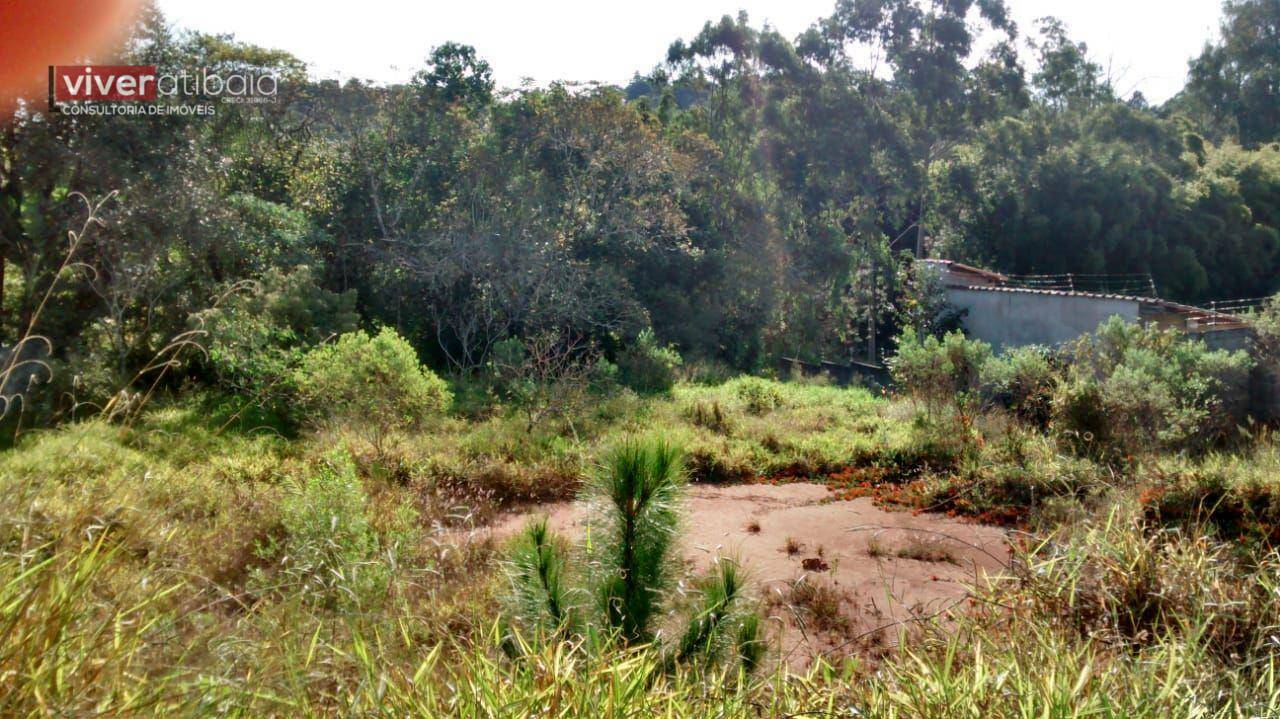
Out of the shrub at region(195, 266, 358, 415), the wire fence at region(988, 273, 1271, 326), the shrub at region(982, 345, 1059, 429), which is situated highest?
the wire fence at region(988, 273, 1271, 326)

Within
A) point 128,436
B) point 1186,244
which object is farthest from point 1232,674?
point 1186,244

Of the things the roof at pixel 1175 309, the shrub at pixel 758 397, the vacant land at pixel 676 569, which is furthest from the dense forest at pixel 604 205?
the roof at pixel 1175 309

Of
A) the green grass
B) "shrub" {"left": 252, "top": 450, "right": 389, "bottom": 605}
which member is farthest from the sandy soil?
"shrub" {"left": 252, "top": 450, "right": 389, "bottom": 605}

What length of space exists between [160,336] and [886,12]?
21342 millimetres

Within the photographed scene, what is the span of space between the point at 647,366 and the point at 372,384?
236 inches

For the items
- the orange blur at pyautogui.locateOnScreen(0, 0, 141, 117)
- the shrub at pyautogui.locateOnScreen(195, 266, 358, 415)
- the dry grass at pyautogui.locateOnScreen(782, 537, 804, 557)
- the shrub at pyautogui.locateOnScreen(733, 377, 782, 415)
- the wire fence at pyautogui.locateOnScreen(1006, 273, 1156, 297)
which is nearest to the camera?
the dry grass at pyautogui.locateOnScreen(782, 537, 804, 557)

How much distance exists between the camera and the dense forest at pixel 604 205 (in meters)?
10.0

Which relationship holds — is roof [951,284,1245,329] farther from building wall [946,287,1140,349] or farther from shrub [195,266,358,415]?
shrub [195,266,358,415]

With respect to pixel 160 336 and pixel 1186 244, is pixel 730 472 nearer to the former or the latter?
pixel 160 336

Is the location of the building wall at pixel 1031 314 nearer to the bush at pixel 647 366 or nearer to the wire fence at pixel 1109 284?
the wire fence at pixel 1109 284

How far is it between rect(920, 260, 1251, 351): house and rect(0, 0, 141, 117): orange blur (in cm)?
1627

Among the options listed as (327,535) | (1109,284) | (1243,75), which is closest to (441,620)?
Result: (327,535)

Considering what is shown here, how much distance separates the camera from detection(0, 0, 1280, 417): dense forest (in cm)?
1001

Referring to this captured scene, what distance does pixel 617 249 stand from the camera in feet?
52.8
